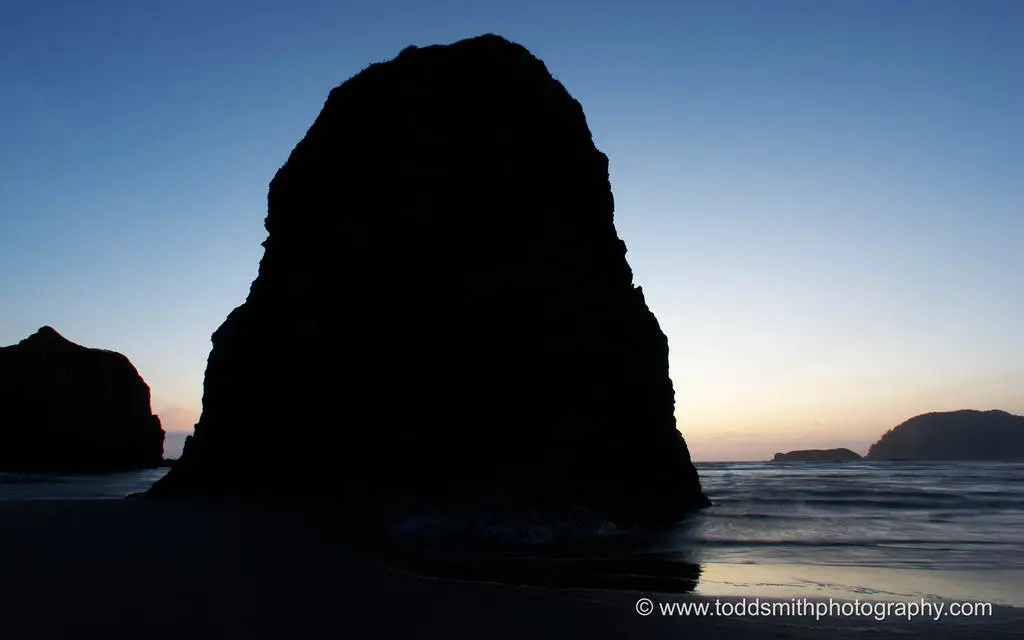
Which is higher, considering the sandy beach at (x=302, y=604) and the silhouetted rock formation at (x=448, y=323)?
the silhouetted rock formation at (x=448, y=323)

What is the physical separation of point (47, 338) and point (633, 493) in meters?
77.0

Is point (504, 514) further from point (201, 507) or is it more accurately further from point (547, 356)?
point (201, 507)

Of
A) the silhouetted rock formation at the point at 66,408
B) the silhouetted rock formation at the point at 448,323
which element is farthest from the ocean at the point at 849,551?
the silhouetted rock formation at the point at 66,408

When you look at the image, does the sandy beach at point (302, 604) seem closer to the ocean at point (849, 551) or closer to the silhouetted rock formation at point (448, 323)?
the ocean at point (849, 551)

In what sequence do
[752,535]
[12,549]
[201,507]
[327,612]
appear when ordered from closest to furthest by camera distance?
1. [327,612]
2. [12,549]
3. [752,535]
4. [201,507]

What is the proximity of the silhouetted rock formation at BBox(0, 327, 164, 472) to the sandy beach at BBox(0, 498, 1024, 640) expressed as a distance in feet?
237

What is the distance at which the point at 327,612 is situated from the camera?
257 inches

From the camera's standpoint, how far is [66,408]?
227 ft

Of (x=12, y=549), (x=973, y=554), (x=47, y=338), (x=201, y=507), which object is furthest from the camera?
(x=47, y=338)

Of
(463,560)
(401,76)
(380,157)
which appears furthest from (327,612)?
(401,76)

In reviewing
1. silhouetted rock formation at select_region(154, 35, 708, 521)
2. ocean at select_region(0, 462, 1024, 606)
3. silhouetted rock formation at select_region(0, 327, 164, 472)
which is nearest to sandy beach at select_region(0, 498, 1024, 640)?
ocean at select_region(0, 462, 1024, 606)

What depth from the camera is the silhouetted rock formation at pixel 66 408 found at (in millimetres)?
66688

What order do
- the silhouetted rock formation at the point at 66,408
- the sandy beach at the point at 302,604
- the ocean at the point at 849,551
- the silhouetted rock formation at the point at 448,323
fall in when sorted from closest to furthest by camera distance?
the sandy beach at the point at 302,604, the ocean at the point at 849,551, the silhouetted rock formation at the point at 448,323, the silhouetted rock formation at the point at 66,408

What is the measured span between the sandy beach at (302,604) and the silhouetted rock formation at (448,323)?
21.9 feet
